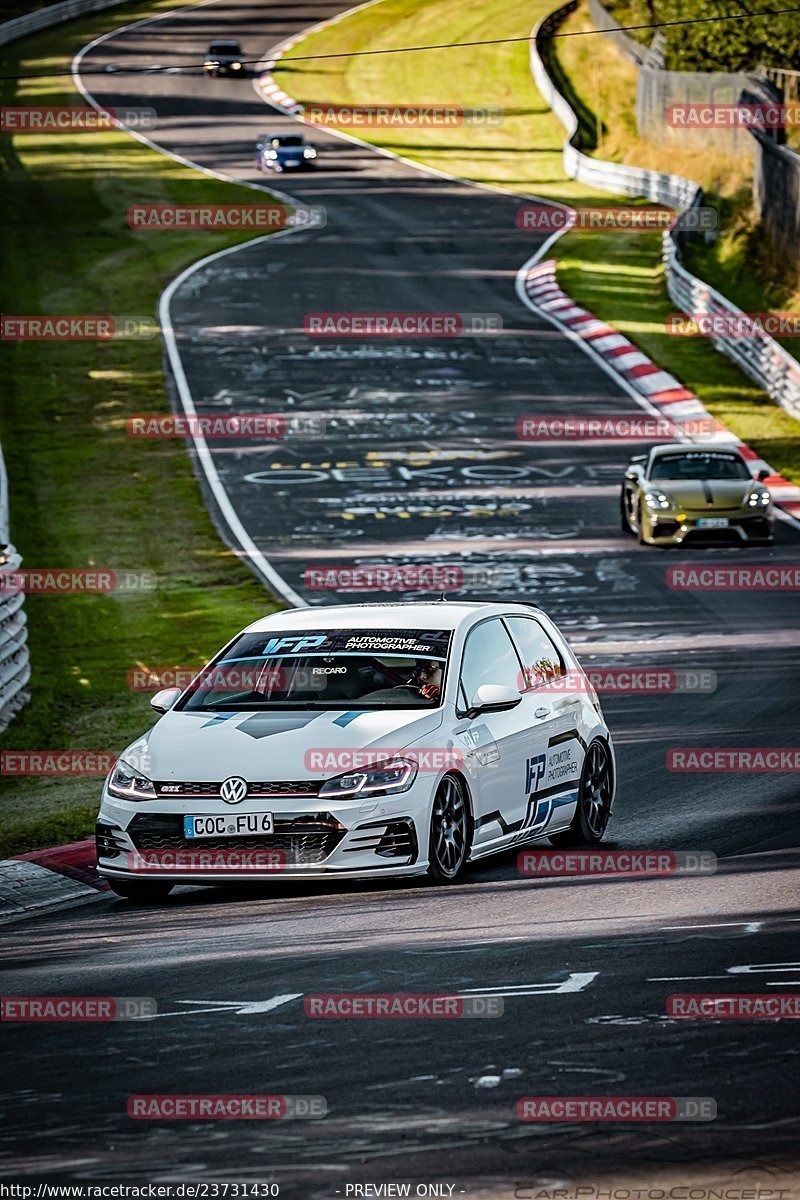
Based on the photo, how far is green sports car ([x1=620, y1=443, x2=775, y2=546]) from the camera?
26.0m

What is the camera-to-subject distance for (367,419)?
1395 inches

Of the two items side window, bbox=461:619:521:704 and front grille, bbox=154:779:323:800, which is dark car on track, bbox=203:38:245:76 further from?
front grille, bbox=154:779:323:800

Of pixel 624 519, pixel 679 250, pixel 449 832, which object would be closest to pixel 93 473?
pixel 624 519

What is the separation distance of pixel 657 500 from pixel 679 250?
19.9 metres

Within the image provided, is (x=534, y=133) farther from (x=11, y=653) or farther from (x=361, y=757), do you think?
(x=361, y=757)

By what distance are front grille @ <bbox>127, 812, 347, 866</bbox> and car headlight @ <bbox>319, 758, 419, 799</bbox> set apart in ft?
0.48

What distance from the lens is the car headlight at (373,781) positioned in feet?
34.0

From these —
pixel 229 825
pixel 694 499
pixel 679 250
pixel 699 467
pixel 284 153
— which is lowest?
pixel 679 250

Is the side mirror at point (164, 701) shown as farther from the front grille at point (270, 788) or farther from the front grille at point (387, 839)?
the front grille at point (387, 839)

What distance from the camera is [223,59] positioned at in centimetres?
7519

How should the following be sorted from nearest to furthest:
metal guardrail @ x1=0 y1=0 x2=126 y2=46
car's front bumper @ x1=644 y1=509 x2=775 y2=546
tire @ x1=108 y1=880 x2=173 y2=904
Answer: tire @ x1=108 y1=880 x2=173 y2=904
car's front bumper @ x1=644 y1=509 x2=775 y2=546
metal guardrail @ x1=0 y1=0 x2=126 y2=46

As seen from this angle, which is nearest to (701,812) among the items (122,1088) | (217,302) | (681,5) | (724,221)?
(122,1088)

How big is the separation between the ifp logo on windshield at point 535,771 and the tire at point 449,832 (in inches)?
28.9

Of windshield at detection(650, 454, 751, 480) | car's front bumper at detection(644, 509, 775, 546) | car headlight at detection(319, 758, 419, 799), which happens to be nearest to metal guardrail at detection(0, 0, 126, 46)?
windshield at detection(650, 454, 751, 480)
